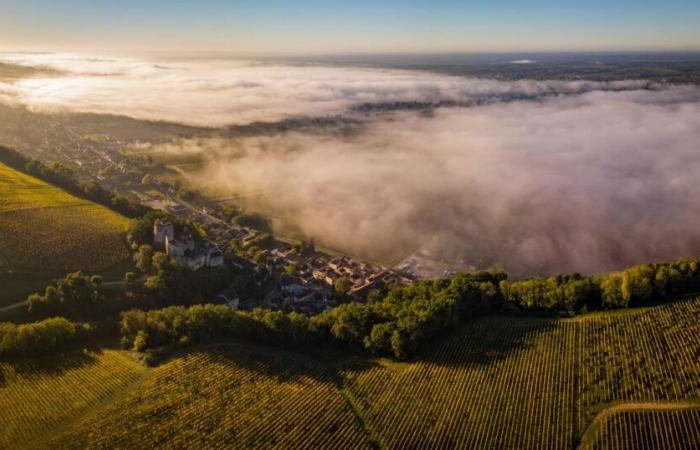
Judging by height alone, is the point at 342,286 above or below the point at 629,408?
below

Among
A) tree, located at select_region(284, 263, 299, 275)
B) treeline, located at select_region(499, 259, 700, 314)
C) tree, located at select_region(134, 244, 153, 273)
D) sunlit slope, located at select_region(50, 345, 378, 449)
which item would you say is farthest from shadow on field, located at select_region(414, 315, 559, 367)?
tree, located at select_region(134, 244, 153, 273)

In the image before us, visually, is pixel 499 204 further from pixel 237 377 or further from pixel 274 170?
pixel 237 377

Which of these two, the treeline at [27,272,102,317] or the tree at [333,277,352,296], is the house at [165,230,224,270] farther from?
the tree at [333,277,352,296]

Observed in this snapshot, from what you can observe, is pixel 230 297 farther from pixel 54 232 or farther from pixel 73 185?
pixel 73 185

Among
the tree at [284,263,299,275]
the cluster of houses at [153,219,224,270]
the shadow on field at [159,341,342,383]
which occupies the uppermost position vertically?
the cluster of houses at [153,219,224,270]

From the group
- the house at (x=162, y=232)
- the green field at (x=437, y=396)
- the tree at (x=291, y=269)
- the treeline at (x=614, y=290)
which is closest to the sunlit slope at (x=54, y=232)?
the house at (x=162, y=232)

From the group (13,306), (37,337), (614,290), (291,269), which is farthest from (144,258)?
(614,290)

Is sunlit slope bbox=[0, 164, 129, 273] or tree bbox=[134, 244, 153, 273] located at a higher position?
sunlit slope bbox=[0, 164, 129, 273]
